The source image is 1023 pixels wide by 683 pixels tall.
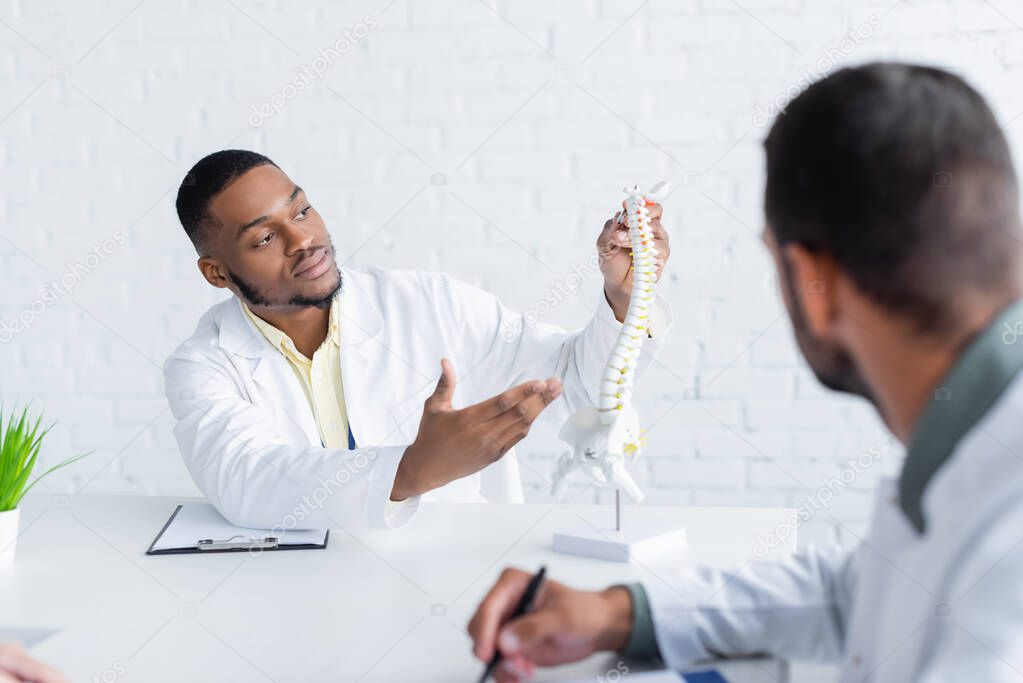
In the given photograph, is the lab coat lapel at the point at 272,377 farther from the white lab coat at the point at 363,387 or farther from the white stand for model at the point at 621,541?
the white stand for model at the point at 621,541

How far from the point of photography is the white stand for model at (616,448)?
1585mm

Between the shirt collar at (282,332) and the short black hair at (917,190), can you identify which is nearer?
the short black hair at (917,190)

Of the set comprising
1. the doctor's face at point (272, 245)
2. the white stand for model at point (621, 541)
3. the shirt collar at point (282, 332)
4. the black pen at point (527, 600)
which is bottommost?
the white stand for model at point (621, 541)

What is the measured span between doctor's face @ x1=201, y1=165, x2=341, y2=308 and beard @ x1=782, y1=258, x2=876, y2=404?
153 cm

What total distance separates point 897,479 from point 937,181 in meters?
0.28

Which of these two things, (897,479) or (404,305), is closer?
(897,479)

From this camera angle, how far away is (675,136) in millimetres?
3004

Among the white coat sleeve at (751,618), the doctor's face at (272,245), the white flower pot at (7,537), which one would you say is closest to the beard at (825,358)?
the white coat sleeve at (751,618)

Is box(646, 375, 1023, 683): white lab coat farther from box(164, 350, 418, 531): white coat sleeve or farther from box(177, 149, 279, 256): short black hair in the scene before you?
box(177, 149, 279, 256): short black hair

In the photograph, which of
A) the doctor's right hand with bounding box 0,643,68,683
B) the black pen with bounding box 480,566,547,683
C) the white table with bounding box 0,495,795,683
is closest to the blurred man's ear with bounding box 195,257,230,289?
the white table with bounding box 0,495,795,683

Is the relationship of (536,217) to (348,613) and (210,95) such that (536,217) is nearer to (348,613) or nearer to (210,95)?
(210,95)

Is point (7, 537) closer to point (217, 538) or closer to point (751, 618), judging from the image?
point (217, 538)

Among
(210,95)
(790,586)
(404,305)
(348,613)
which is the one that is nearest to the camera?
(790,586)

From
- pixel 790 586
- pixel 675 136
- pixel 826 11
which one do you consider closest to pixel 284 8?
pixel 675 136
